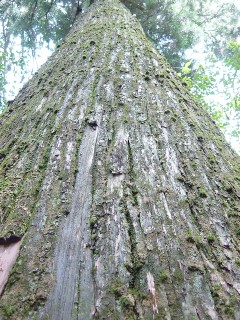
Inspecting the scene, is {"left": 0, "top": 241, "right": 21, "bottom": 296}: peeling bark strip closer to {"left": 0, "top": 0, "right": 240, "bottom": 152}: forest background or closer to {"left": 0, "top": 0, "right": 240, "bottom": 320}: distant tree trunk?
{"left": 0, "top": 0, "right": 240, "bottom": 320}: distant tree trunk

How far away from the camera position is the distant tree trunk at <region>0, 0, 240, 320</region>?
3.11 feet

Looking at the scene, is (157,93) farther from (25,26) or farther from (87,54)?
(25,26)

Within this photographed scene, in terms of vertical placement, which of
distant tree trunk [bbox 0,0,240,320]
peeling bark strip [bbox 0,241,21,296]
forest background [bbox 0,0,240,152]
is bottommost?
peeling bark strip [bbox 0,241,21,296]

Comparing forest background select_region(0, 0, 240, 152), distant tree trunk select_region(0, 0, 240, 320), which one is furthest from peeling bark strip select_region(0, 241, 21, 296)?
forest background select_region(0, 0, 240, 152)

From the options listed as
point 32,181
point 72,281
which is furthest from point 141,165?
point 72,281

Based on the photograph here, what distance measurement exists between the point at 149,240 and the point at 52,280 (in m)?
0.37

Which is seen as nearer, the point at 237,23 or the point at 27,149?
the point at 27,149

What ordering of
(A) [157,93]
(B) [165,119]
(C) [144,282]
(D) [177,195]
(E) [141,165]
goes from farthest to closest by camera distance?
(A) [157,93] → (B) [165,119] → (E) [141,165] → (D) [177,195] → (C) [144,282]

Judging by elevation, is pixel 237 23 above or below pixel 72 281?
above

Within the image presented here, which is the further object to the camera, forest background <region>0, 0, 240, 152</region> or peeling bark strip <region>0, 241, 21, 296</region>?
forest background <region>0, 0, 240, 152</region>

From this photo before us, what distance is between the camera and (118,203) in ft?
4.02

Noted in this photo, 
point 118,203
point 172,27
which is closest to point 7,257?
point 118,203

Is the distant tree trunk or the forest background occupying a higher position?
the forest background

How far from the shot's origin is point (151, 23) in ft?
25.4
